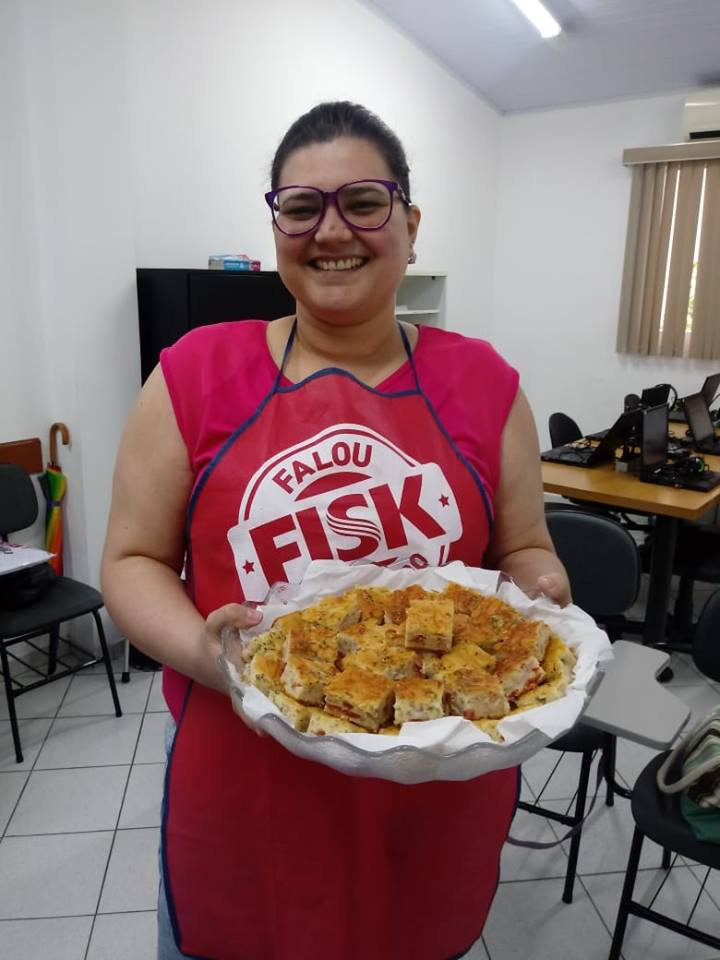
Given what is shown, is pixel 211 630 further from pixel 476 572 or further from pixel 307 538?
pixel 476 572

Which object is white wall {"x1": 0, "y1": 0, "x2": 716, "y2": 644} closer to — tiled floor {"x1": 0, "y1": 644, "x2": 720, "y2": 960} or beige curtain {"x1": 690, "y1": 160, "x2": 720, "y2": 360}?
tiled floor {"x1": 0, "y1": 644, "x2": 720, "y2": 960}

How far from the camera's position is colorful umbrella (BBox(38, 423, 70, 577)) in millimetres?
3029

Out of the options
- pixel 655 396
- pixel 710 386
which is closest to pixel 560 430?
pixel 655 396

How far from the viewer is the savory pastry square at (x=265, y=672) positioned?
839 mm

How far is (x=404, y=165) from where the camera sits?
1091 mm

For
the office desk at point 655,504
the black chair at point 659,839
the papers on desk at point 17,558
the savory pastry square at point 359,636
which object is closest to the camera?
the savory pastry square at point 359,636

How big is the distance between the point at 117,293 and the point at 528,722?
2.73 m

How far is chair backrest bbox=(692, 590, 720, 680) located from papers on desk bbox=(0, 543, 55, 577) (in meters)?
2.15

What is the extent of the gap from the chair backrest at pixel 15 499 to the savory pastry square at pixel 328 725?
7.89 feet

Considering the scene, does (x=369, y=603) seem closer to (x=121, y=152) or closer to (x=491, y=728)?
(x=491, y=728)

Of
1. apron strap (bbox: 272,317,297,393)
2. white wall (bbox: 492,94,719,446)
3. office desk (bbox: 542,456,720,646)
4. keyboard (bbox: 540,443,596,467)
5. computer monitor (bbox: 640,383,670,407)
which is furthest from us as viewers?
white wall (bbox: 492,94,719,446)

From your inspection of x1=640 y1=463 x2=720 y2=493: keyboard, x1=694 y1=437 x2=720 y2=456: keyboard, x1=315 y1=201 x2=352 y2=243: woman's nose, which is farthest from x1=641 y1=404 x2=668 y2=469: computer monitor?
x1=315 y1=201 x2=352 y2=243: woman's nose

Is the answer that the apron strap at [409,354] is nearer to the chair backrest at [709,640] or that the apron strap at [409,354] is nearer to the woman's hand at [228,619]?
the woman's hand at [228,619]

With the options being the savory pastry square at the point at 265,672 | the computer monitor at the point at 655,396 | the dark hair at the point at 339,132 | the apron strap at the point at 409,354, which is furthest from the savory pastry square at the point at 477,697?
the computer monitor at the point at 655,396
